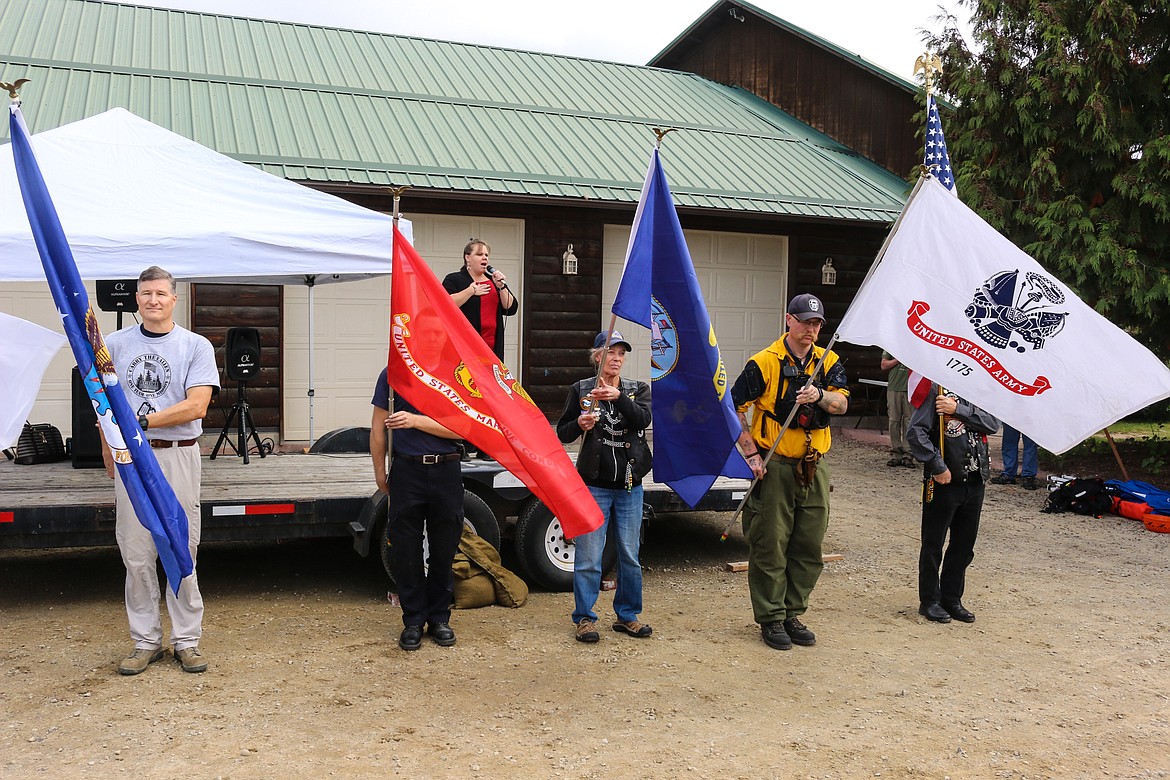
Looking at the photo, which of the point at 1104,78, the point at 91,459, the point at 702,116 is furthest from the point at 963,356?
the point at 702,116

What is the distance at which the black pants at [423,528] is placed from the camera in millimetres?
5328

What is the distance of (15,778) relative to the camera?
374 centimetres

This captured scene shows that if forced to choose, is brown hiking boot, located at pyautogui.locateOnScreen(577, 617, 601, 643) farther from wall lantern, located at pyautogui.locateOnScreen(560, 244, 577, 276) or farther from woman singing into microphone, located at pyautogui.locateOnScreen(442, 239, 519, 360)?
wall lantern, located at pyautogui.locateOnScreen(560, 244, 577, 276)

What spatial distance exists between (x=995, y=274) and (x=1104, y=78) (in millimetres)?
7133

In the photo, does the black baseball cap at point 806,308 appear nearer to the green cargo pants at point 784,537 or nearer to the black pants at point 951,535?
the green cargo pants at point 784,537

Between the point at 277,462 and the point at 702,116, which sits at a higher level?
the point at 702,116

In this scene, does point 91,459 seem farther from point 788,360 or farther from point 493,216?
point 493,216

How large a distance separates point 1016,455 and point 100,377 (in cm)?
990

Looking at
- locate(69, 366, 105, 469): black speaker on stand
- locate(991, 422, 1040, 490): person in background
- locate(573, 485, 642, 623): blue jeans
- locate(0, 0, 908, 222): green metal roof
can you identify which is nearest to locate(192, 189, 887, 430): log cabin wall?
locate(0, 0, 908, 222): green metal roof

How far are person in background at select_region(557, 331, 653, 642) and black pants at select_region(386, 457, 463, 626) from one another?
2.23 feet

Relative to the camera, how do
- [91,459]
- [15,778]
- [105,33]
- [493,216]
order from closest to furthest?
[15,778] < [91,459] < [493,216] < [105,33]

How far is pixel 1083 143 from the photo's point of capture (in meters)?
11.3

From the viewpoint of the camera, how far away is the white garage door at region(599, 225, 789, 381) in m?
→ 14.0

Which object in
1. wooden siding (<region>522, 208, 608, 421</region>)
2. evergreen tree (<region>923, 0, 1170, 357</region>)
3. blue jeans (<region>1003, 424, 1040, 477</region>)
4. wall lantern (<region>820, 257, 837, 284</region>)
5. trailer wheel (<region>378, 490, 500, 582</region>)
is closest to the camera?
trailer wheel (<region>378, 490, 500, 582</region>)
